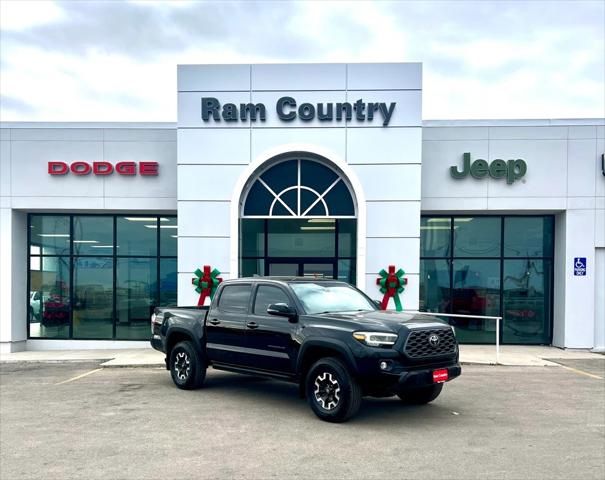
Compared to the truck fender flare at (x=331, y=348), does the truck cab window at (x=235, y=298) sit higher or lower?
higher

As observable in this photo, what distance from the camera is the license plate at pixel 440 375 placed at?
23.1ft

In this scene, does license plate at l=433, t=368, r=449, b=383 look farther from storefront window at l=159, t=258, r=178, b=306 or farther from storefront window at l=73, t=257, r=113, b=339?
storefront window at l=73, t=257, r=113, b=339

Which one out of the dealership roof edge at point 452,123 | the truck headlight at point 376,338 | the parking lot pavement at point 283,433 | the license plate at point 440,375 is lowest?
the parking lot pavement at point 283,433

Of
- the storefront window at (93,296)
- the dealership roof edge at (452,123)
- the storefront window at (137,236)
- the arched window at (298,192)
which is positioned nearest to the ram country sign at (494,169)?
the dealership roof edge at (452,123)

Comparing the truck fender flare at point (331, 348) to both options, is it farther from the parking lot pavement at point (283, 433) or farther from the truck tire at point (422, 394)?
the truck tire at point (422, 394)

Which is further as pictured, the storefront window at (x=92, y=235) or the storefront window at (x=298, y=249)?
the storefront window at (x=92, y=235)

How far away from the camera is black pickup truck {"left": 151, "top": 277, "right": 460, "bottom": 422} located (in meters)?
6.92

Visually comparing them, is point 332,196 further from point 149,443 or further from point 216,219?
point 149,443

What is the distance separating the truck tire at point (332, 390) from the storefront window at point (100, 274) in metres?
9.78

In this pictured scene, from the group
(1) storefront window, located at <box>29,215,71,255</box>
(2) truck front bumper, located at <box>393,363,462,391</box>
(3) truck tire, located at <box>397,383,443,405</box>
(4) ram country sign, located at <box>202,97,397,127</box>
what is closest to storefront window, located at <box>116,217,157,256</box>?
(1) storefront window, located at <box>29,215,71,255</box>

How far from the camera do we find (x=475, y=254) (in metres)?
16.0

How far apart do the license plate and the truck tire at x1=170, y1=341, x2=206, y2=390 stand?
13.4 ft

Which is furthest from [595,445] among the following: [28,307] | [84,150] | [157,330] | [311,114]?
[28,307]

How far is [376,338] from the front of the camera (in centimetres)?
695
